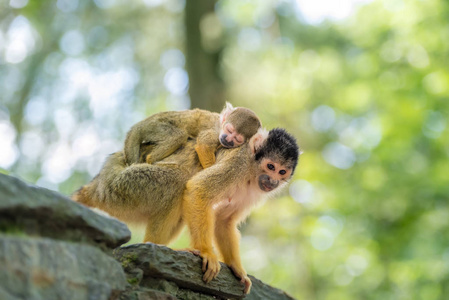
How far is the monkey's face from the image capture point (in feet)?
13.4

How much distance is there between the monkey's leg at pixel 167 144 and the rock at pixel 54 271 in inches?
65.4

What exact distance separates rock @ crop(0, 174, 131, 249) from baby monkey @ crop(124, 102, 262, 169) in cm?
155

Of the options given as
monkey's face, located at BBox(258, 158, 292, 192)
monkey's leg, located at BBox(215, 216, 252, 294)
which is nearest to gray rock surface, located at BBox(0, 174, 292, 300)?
monkey's leg, located at BBox(215, 216, 252, 294)

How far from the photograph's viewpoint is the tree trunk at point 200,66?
7.48m

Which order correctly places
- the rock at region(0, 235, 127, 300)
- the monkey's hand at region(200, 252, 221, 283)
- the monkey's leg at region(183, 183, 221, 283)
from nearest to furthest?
the rock at region(0, 235, 127, 300) → the monkey's hand at region(200, 252, 221, 283) → the monkey's leg at region(183, 183, 221, 283)

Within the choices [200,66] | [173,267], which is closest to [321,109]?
[200,66]

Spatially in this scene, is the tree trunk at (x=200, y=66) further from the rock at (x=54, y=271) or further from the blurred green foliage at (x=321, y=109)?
the rock at (x=54, y=271)

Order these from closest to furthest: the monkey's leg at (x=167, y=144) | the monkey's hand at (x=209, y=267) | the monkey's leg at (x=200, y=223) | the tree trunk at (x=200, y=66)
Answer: the monkey's hand at (x=209, y=267) → the monkey's leg at (x=200, y=223) → the monkey's leg at (x=167, y=144) → the tree trunk at (x=200, y=66)

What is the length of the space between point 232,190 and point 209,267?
0.73m

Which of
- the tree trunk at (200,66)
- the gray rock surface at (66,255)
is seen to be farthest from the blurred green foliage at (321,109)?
the gray rock surface at (66,255)

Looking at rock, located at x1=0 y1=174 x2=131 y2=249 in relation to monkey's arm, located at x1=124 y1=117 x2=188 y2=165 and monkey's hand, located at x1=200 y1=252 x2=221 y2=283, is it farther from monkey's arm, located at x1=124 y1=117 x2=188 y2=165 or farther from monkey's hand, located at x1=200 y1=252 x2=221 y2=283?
monkey's arm, located at x1=124 y1=117 x2=188 y2=165

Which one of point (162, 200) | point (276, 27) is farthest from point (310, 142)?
point (162, 200)

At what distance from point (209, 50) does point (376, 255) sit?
223 inches

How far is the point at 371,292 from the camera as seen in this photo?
10.3 meters
